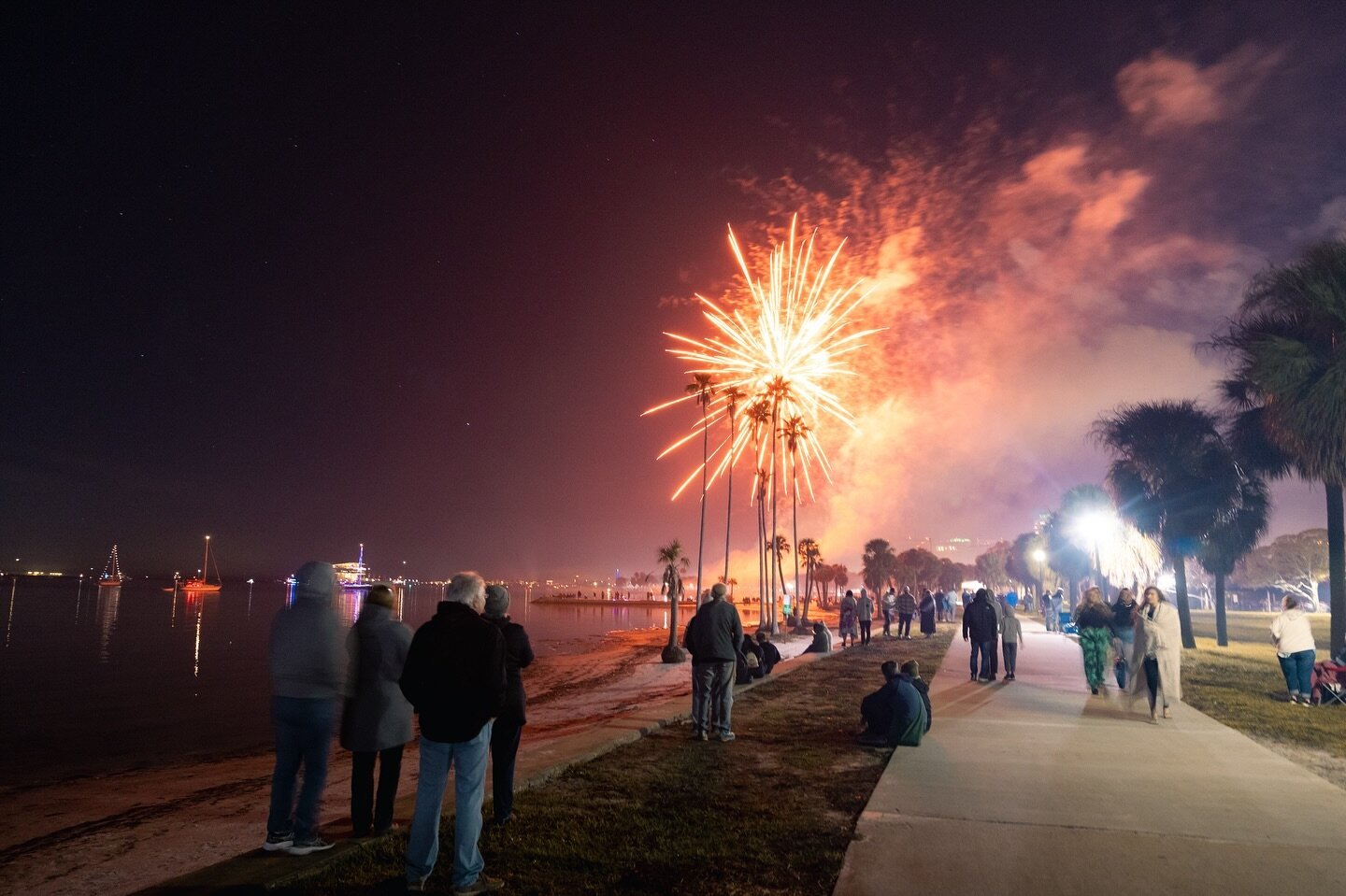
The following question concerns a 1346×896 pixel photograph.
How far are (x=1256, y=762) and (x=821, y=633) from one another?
45.4 feet

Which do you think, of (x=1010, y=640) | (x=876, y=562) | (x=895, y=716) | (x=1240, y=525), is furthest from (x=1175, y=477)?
(x=876, y=562)

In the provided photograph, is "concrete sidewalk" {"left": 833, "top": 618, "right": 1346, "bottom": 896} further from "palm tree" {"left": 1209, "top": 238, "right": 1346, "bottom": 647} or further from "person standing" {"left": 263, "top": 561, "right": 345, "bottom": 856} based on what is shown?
"palm tree" {"left": 1209, "top": 238, "right": 1346, "bottom": 647}

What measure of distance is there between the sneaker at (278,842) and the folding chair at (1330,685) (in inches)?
583

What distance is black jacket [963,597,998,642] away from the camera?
1527 cm

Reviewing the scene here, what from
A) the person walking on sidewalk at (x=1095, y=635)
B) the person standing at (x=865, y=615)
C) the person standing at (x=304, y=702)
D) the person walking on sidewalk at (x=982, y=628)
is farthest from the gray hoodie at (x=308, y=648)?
the person standing at (x=865, y=615)

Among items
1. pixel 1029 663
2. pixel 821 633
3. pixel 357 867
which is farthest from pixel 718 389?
pixel 357 867

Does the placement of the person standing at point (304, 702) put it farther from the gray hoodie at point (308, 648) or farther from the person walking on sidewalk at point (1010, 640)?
the person walking on sidewalk at point (1010, 640)

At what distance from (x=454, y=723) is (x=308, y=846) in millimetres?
1613

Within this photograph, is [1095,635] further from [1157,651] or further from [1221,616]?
[1221,616]

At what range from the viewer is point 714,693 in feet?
31.7

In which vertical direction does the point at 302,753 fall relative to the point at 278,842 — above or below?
above

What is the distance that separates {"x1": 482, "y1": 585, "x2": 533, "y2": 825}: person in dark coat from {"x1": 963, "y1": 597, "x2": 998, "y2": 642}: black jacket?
11.4m

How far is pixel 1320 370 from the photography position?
73.7 ft

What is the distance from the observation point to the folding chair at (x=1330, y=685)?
500 inches
